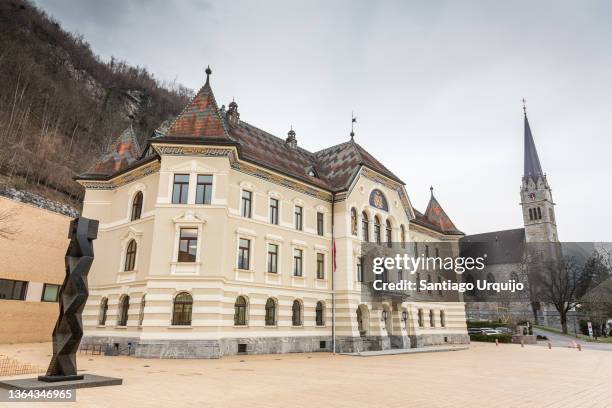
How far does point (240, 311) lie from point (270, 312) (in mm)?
2380

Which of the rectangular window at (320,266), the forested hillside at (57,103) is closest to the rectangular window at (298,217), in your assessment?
the rectangular window at (320,266)

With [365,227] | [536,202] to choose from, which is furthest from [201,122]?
[536,202]

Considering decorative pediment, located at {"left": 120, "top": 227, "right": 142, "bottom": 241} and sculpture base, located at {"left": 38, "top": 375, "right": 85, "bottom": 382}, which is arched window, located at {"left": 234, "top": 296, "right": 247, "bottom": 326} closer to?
decorative pediment, located at {"left": 120, "top": 227, "right": 142, "bottom": 241}

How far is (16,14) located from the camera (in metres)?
65.4

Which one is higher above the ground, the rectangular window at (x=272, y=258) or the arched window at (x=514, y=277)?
the arched window at (x=514, y=277)

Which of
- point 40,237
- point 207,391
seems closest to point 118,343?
point 40,237

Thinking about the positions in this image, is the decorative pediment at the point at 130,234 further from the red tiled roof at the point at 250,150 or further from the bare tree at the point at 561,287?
the bare tree at the point at 561,287

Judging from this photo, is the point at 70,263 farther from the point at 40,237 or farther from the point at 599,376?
the point at 40,237

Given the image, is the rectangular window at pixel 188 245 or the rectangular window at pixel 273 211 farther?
the rectangular window at pixel 273 211

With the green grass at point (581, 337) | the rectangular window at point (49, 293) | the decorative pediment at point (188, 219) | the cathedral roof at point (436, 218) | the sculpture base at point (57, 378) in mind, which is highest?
the cathedral roof at point (436, 218)

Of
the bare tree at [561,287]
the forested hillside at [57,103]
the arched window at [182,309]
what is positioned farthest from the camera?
the bare tree at [561,287]

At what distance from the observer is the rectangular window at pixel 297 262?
27100mm

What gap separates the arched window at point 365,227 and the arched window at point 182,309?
14.4 metres

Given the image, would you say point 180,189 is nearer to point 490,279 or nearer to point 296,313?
point 296,313
